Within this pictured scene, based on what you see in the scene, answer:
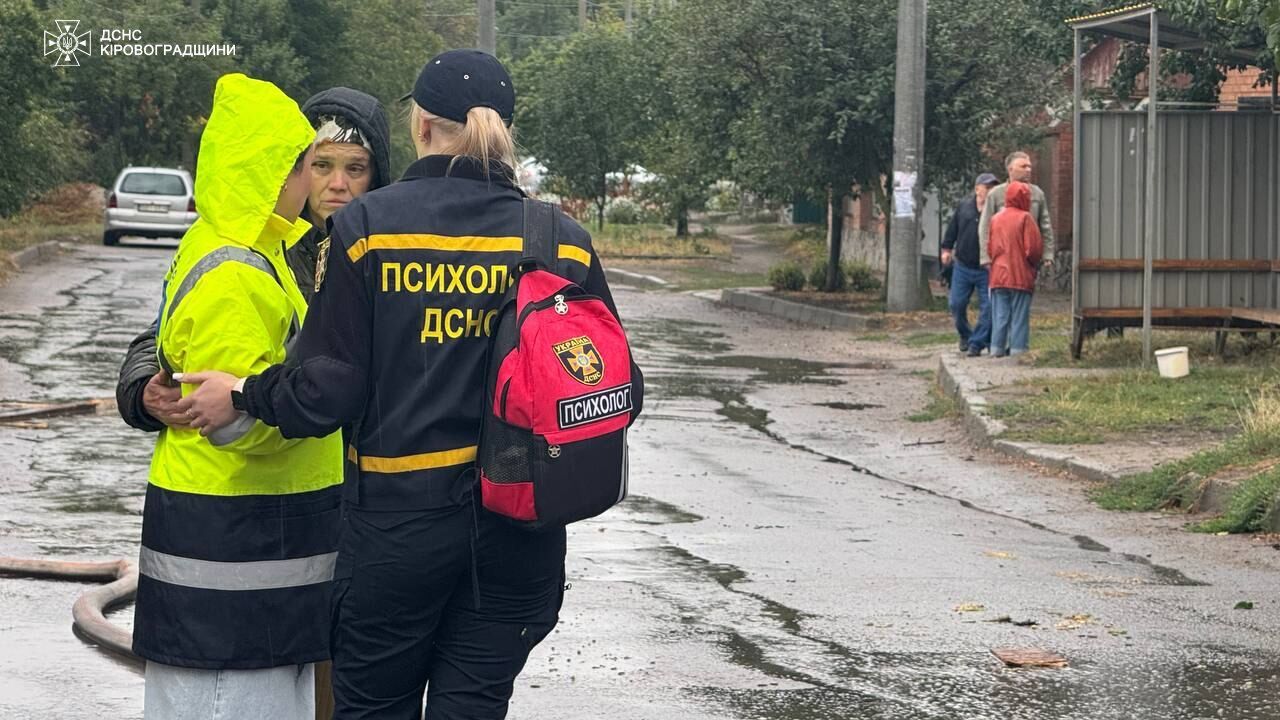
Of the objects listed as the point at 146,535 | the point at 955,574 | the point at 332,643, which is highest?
the point at 146,535

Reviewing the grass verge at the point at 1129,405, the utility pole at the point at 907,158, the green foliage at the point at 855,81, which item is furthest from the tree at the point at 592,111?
the grass verge at the point at 1129,405

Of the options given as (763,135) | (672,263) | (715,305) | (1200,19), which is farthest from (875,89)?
(672,263)

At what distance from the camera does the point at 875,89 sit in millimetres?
24234

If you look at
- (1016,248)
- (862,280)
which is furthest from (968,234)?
(862,280)

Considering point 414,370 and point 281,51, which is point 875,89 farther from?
point 281,51

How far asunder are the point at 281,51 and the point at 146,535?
4315cm

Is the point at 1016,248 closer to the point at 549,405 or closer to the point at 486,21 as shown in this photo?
the point at 486,21

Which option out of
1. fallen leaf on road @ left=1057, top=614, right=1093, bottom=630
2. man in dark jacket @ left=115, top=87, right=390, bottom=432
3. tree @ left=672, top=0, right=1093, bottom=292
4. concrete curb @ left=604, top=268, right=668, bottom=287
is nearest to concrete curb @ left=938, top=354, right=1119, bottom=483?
fallen leaf on road @ left=1057, top=614, right=1093, bottom=630

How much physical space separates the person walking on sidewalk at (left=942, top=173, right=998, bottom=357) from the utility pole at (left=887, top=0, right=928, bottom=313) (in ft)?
15.6

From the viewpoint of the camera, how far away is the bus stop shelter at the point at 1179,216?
16.0 meters

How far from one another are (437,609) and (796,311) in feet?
72.7

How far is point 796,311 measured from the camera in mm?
25625

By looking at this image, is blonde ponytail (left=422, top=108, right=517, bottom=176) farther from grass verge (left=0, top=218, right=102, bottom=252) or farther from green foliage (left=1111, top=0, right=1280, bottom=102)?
grass verge (left=0, top=218, right=102, bottom=252)

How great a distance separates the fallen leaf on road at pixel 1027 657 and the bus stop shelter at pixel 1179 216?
32.4 feet
